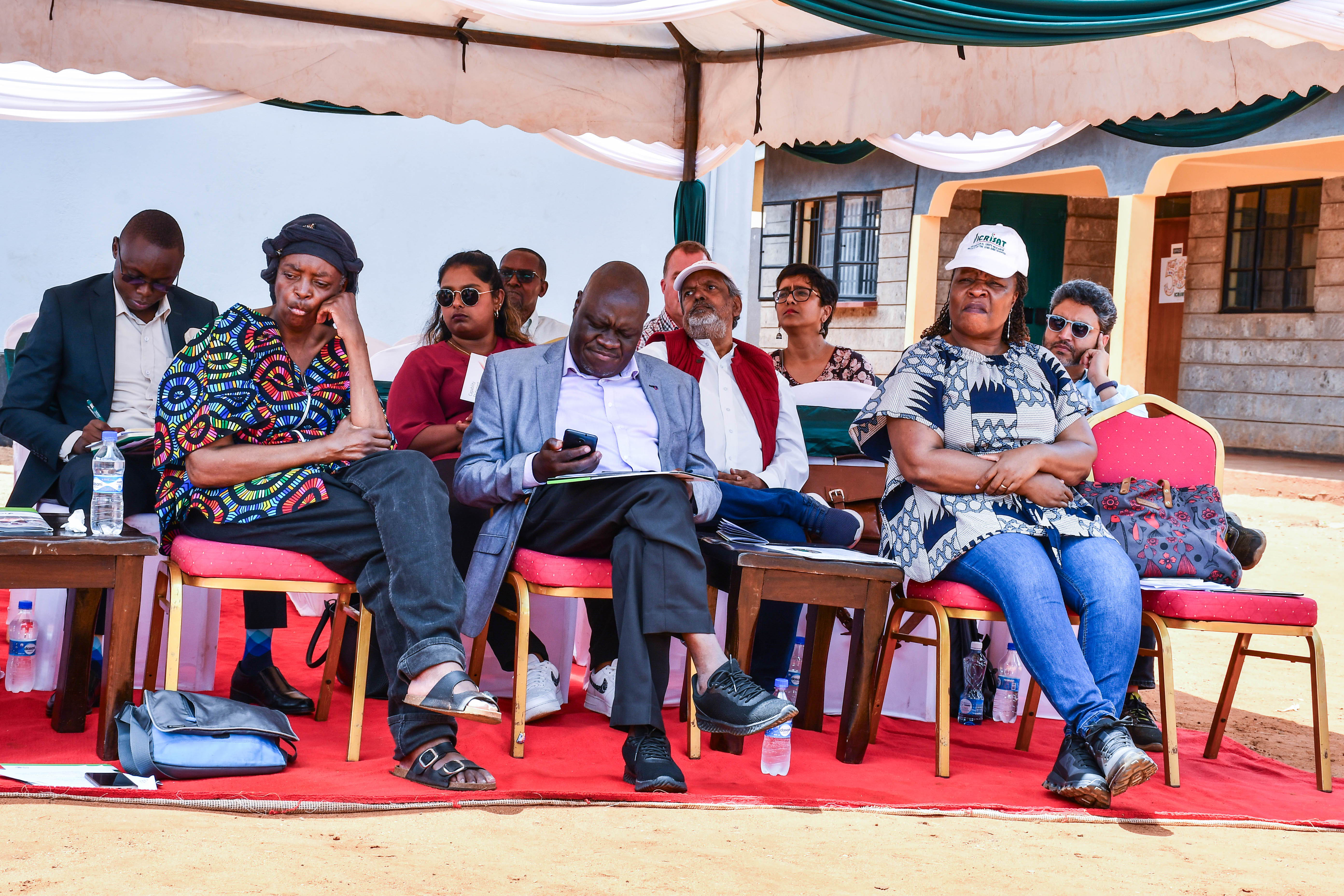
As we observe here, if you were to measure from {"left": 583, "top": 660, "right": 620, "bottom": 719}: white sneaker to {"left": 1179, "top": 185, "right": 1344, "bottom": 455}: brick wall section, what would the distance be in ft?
37.6

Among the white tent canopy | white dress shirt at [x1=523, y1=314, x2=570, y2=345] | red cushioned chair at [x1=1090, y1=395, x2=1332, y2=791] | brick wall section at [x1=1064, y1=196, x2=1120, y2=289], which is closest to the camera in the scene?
red cushioned chair at [x1=1090, y1=395, x2=1332, y2=791]

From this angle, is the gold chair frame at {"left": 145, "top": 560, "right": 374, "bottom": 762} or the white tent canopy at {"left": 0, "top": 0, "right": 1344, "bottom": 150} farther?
the white tent canopy at {"left": 0, "top": 0, "right": 1344, "bottom": 150}

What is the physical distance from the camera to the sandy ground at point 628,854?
7.92 feet

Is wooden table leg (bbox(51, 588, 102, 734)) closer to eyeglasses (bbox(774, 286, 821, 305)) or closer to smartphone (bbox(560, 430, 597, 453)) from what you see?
smartphone (bbox(560, 430, 597, 453))

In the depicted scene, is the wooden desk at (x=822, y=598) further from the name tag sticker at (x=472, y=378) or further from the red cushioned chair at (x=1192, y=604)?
the name tag sticker at (x=472, y=378)

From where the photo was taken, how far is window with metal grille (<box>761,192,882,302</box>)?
1582 cm

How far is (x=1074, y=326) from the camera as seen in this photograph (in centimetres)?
473

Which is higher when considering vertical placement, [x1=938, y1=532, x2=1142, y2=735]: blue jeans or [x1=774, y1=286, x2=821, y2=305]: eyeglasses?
[x1=774, y1=286, x2=821, y2=305]: eyeglasses

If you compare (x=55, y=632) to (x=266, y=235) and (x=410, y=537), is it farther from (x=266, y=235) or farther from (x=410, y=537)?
(x=266, y=235)

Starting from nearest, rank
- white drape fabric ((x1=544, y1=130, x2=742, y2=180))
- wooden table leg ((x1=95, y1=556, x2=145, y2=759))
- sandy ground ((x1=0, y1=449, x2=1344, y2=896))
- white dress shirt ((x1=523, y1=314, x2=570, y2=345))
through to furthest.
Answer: sandy ground ((x1=0, y1=449, x2=1344, y2=896)) < wooden table leg ((x1=95, y1=556, x2=145, y2=759)) < white dress shirt ((x1=523, y1=314, x2=570, y2=345)) < white drape fabric ((x1=544, y1=130, x2=742, y2=180))

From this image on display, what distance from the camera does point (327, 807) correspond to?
9.50 feet

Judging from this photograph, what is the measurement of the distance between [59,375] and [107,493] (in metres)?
0.91

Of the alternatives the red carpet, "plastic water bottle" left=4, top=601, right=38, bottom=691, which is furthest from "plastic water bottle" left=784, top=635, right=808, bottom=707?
"plastic water bottle" left=4, top=601, right=38, bottom=691

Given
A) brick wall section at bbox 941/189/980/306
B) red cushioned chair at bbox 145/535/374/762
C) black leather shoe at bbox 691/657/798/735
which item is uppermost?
brick wall section at bbox 941/189/980/306
